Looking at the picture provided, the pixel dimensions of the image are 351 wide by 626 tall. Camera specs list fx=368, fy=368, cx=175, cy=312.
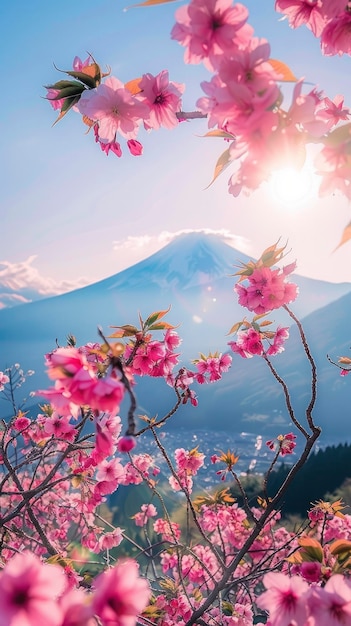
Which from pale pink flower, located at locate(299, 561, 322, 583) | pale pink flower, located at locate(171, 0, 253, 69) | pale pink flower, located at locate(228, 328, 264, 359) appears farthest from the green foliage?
pale pink flower, located at locate(171, 0, 253, 69)

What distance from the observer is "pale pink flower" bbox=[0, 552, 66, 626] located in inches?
25.9

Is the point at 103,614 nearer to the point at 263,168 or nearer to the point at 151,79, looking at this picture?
the point at 263,168

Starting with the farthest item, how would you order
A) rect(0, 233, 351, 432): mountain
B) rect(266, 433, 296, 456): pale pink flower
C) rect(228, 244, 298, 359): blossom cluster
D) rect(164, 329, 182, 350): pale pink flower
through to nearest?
rect(0, 233, 351, 432): mountain, rect(266, 433, 296, 456): pale pink flower, rect(164, 329, 182, 350): pale pink flower, rect(228, 244, 298, 359): blossom cluster

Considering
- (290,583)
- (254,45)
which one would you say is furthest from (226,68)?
(290,583)

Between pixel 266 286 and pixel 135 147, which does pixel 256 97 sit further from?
pixel 266 286

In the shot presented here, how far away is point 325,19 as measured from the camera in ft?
3.31

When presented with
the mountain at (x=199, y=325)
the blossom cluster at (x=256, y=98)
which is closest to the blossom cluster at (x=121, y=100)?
the blossom cluster at (x=256, y=98)

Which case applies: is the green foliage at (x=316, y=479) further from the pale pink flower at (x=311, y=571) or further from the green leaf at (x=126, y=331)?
the green leaf at (x=126, y=331)

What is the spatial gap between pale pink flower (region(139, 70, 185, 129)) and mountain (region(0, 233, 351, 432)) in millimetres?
88138

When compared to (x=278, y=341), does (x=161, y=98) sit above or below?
above

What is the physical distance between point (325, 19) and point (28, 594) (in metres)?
1.52

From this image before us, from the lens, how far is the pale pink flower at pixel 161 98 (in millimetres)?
1120

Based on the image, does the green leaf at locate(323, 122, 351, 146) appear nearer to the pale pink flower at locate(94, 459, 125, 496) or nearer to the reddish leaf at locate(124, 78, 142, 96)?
the reddish leaf at locate(124, 78, 142, 96)

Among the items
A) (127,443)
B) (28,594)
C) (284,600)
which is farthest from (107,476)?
(127,443)
